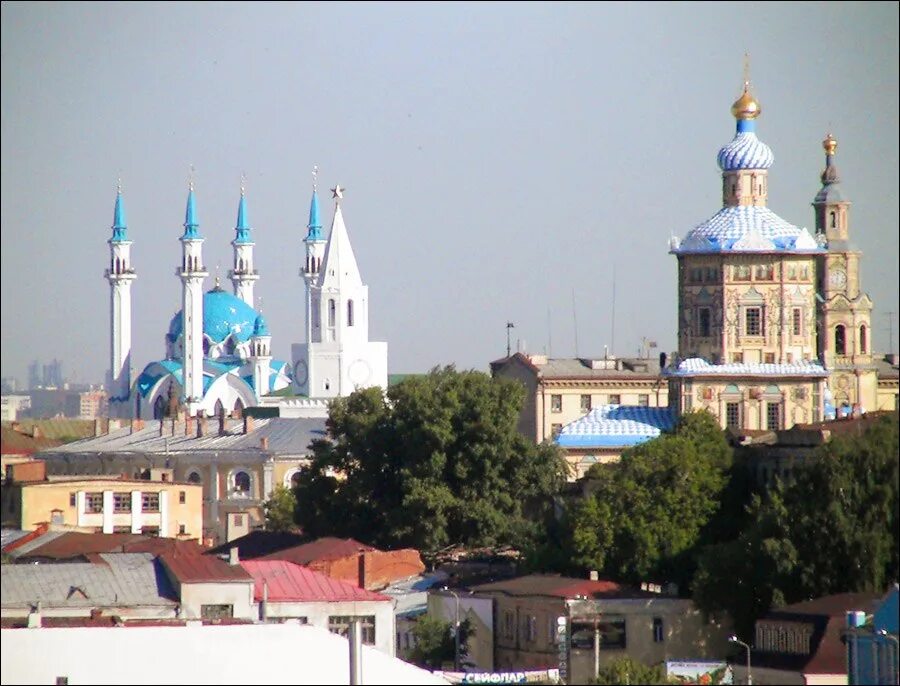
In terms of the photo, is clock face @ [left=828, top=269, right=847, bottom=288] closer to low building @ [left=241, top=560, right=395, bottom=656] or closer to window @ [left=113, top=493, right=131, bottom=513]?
window @ [left=113, top=493, right=131, bottom=513]

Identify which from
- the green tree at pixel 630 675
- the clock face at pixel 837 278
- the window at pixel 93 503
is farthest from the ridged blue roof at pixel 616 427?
the green tree at pixel 630 675

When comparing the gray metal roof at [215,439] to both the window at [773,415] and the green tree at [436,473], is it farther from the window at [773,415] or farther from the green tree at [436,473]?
the window at [773,415]

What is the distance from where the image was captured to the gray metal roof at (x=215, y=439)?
97.8m

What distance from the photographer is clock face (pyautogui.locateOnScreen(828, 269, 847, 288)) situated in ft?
322

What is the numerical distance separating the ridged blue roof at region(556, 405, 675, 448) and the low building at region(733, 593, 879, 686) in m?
23.3

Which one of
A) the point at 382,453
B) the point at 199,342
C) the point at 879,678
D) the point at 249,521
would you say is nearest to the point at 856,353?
the point at 249,521

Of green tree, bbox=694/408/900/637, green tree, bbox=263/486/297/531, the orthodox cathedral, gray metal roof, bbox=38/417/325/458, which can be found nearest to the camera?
green tree, bbox=694/408/900/637

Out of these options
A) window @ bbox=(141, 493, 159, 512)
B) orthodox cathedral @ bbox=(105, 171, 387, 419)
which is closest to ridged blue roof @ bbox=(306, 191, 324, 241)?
orthodox cathedral @ bbox=(105, 171, 387, 419)

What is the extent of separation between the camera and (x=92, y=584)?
149ft

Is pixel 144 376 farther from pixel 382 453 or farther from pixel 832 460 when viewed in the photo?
pixel 832 460

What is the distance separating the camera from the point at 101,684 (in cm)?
3272

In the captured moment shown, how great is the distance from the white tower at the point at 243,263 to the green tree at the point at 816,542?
348 ft

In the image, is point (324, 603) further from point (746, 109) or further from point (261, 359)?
point (261, 359)

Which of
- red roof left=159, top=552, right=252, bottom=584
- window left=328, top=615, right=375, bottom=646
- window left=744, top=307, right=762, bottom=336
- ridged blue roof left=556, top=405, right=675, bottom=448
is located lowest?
window left=328, top=615, right=375, bottom=646
